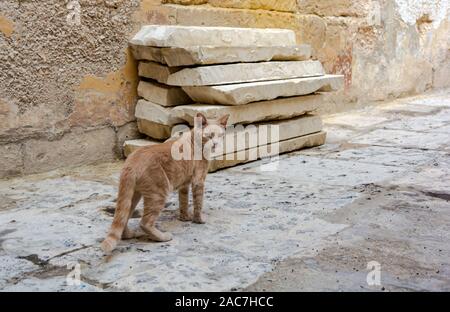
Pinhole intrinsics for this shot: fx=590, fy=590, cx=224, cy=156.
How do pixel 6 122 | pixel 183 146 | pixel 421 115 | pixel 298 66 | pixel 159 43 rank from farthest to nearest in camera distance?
pixel 421 115 → pixel 298 66 → pixel 159 43 → pixel 6 122 → pixel 183 146

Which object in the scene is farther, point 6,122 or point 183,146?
point 6,122

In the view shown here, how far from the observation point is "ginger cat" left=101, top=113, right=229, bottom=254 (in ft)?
8.39

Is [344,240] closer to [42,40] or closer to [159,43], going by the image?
[159,43]

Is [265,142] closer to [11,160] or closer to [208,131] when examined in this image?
[208,131]

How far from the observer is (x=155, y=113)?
14.0 ft

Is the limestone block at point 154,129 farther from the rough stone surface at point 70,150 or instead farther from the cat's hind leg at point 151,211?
the cat's hind leg at point 151,211

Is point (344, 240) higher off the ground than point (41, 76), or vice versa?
point (41, 76)

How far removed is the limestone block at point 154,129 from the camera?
423 centimetres

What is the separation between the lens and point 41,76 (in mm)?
3936

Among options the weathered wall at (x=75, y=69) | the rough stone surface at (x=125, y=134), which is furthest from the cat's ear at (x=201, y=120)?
the rough stone surface at (x=125, y=134)

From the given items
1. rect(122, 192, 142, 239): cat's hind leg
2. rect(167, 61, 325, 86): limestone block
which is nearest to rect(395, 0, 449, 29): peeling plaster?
rect(167, 61, 325, 86): limestone block

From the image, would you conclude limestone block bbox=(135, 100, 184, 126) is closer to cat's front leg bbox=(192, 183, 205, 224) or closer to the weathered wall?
the weathered wall

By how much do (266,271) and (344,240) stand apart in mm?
540

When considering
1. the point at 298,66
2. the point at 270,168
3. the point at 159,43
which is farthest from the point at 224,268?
the point at 298,66
